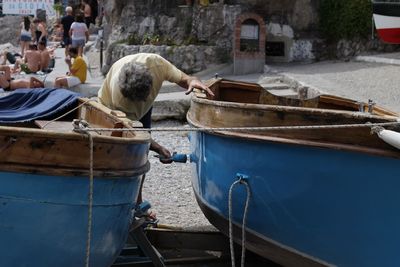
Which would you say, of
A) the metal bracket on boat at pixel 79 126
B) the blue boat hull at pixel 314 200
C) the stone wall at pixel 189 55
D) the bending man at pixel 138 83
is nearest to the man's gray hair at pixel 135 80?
the bending man at pixel 138 83

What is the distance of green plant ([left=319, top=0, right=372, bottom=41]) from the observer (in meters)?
16.2

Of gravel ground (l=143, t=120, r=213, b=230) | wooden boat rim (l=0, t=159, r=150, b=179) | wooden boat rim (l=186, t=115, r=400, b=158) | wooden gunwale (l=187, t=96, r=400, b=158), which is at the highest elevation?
wooden gunwale (l=187, t=96, r=400, b=158)

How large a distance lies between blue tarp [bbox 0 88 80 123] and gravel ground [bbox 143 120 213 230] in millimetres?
1539

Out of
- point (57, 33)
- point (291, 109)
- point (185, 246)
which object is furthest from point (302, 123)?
point (57, 33)

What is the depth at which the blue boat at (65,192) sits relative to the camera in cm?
414

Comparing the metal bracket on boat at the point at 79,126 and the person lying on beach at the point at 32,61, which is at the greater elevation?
the metal bracket on boat at the point at 79,126

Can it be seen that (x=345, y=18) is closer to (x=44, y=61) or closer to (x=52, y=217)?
(x=44, y=61)

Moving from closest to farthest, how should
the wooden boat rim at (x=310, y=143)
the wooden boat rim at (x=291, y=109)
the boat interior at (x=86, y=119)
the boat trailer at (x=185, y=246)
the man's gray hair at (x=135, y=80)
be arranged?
the wooden boat rim at (x=310, y=143) → the wooden boat rim at (x=291, y=109) → the boat interior at (x=86, y=119) → the man's gray hair at (x=135, y=80) → the boat trailer at (x=185, y=246)

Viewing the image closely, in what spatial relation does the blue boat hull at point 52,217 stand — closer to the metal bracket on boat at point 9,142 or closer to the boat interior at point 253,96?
the metal bracket on boat at point 9,142

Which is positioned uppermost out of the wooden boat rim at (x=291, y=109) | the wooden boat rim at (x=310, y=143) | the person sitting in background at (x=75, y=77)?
the wooden boat rim at (x=291, y=109)

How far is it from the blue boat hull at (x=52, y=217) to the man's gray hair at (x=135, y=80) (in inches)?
45.1

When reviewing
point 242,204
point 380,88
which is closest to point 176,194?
point 242,204

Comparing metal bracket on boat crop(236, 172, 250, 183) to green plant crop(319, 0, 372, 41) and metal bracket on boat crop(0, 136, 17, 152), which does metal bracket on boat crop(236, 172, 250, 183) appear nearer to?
metal bracket on boat crop(0, 136, 17, 152)

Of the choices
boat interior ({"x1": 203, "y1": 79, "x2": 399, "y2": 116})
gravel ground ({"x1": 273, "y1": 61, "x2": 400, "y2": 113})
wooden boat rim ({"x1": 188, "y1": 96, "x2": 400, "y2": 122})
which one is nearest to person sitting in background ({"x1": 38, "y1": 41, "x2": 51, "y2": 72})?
gravel ground ({"x1": 273, "y1": 61, "x2": 400, "y2": 113})
